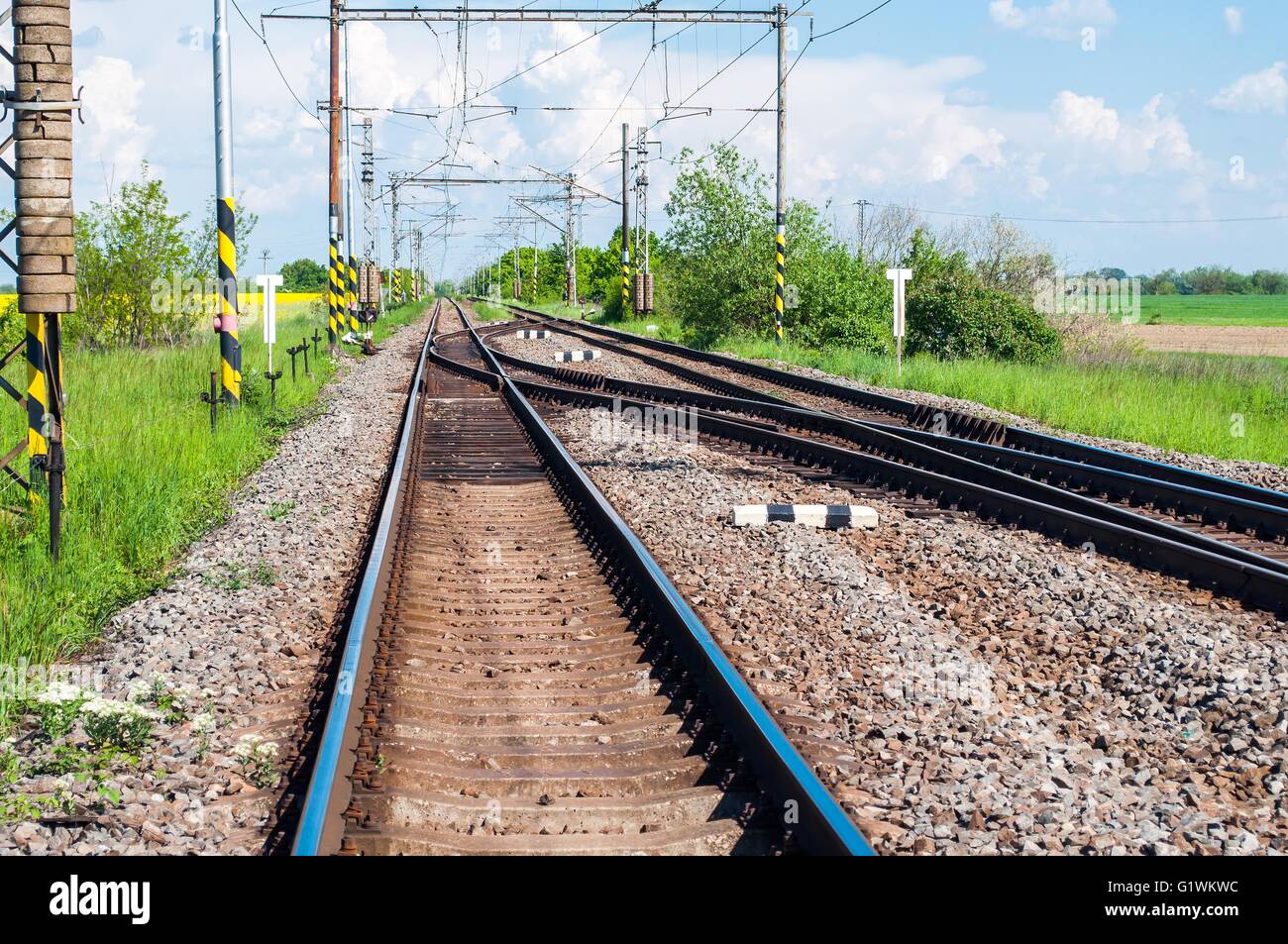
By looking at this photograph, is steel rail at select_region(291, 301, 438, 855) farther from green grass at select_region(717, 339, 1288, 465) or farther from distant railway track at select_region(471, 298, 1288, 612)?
green grass at select_region(717, 339, 1288, 465)

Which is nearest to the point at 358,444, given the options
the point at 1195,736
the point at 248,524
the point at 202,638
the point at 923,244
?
the point at 248,524

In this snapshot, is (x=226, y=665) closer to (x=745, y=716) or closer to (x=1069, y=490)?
(x=745, y=716)

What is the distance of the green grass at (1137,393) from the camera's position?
15.5 meters

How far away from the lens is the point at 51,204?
8.72 metres

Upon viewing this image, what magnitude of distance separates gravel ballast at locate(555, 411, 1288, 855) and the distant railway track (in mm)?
260

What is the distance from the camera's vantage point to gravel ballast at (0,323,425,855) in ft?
14.5

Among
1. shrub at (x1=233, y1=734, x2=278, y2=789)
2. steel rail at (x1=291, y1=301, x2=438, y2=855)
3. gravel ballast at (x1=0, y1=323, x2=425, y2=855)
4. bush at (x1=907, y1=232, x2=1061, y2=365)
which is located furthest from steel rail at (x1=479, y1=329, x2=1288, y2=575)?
bush at (x1=907, y1=232, x2=1061, y2=365)

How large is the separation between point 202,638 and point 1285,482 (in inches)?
408

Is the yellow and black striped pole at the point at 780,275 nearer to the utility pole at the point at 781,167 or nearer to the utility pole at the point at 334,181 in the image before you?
the utility pole at the point at 781,167

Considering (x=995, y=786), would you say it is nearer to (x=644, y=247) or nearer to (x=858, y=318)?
(x=858, y=318)

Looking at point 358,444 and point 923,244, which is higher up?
point 923,244

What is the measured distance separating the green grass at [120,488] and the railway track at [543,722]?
5.32 ft

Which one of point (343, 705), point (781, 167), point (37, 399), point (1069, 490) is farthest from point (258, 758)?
point (781, 167)

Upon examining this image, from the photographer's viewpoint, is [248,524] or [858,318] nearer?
[248,524]
